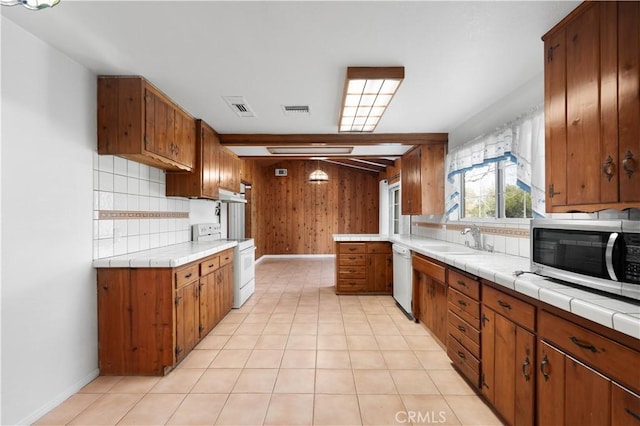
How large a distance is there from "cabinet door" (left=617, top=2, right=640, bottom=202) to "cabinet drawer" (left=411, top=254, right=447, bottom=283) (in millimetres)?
1419

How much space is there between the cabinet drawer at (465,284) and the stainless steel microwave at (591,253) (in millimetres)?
444

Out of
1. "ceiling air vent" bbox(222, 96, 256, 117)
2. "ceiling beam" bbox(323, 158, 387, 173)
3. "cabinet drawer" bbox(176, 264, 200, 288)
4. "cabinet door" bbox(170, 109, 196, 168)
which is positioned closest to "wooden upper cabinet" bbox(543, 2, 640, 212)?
"ceiling air vent" bbox(222, 96, 256, 117)

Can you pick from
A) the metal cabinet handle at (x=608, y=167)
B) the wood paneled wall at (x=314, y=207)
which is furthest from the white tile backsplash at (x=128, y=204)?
the wood paneled wall at (x=314, y=207)

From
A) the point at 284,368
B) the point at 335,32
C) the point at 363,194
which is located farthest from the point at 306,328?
the point at 363,194

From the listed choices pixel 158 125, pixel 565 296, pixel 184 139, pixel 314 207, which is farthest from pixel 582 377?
pixel 314 207

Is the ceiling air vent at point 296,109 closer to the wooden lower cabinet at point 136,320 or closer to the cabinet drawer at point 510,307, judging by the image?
the wooden lower cabinet at point 136,320

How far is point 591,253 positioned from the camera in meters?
1.32

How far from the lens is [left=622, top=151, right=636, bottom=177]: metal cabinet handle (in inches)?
50.4

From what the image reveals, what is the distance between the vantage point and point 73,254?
2.10 metres

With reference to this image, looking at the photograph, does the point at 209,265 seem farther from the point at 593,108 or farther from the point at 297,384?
the point at 593,108

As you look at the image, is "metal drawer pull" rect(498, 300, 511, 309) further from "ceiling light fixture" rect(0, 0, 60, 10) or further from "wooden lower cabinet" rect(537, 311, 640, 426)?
"ceiling light fixture" rect(0, 0, 60, 10)

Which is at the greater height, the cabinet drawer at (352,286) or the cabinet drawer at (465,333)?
the cabinet drawer at (465,333)

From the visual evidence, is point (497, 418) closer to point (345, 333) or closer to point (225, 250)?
point (345, 333)

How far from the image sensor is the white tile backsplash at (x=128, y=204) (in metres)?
2.36
